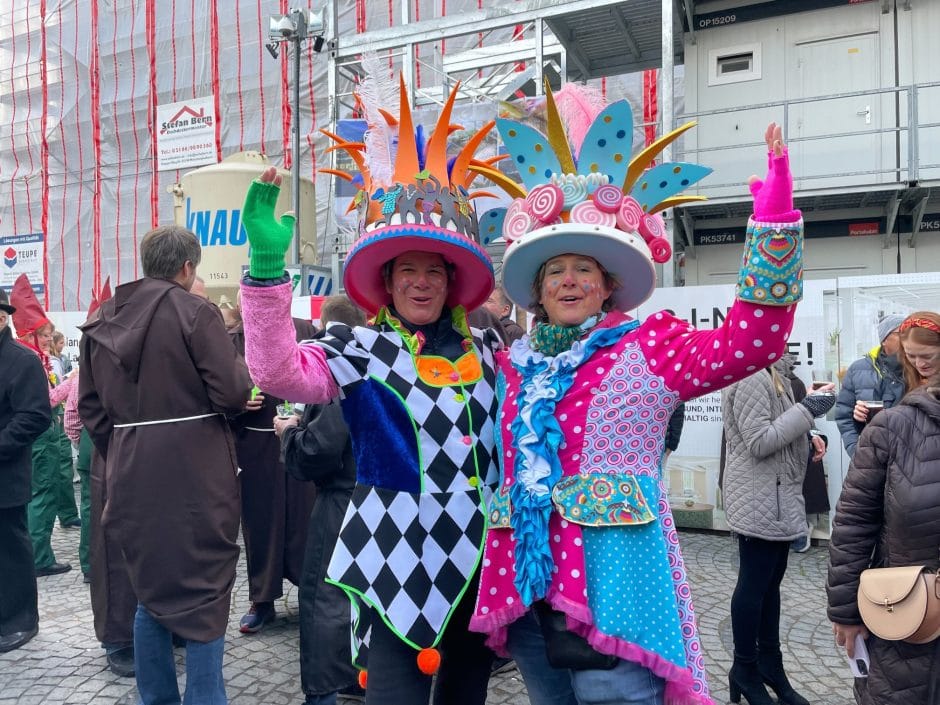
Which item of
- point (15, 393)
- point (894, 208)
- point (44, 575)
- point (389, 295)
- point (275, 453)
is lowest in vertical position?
point (44, 575)

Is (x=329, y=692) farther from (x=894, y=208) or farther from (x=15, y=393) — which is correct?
(x=894, y=208)

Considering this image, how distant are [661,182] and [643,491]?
79 cm

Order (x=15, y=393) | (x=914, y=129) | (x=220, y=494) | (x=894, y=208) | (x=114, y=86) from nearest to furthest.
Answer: (x=220, y=494) < (x=15, y=393) < (x=914, y=129) < (x=894, y=208) < (x=114, y=86)

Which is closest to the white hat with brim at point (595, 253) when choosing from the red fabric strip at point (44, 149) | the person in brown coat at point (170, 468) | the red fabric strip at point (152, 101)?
the person in brown coat at point (170, 468)

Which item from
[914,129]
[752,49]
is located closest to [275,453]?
[914,129]

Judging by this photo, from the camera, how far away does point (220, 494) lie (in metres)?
2.80

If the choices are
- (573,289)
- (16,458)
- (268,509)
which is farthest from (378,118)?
(16,458)

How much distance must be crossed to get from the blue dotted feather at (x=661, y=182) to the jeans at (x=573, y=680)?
3.50 feet

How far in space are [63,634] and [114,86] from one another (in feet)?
41.7

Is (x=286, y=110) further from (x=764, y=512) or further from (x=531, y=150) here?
(x=531, y=150)

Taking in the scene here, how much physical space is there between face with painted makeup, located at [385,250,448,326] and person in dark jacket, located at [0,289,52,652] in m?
2.73

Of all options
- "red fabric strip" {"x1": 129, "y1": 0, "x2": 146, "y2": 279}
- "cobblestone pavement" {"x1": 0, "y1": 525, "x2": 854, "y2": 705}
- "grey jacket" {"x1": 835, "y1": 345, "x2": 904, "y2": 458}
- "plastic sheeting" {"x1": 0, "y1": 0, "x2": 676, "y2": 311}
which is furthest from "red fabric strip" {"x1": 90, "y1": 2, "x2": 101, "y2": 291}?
"grey jacket" {"x1": 835, "y1": 345, "x2": 904, "y2": 458}

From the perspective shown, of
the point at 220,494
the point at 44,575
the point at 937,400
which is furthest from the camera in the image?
the point at 44,575

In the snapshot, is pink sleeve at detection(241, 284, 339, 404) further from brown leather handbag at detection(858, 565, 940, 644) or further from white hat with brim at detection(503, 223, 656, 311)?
brown leather handbag at detection(858, 565, 940, 644)
